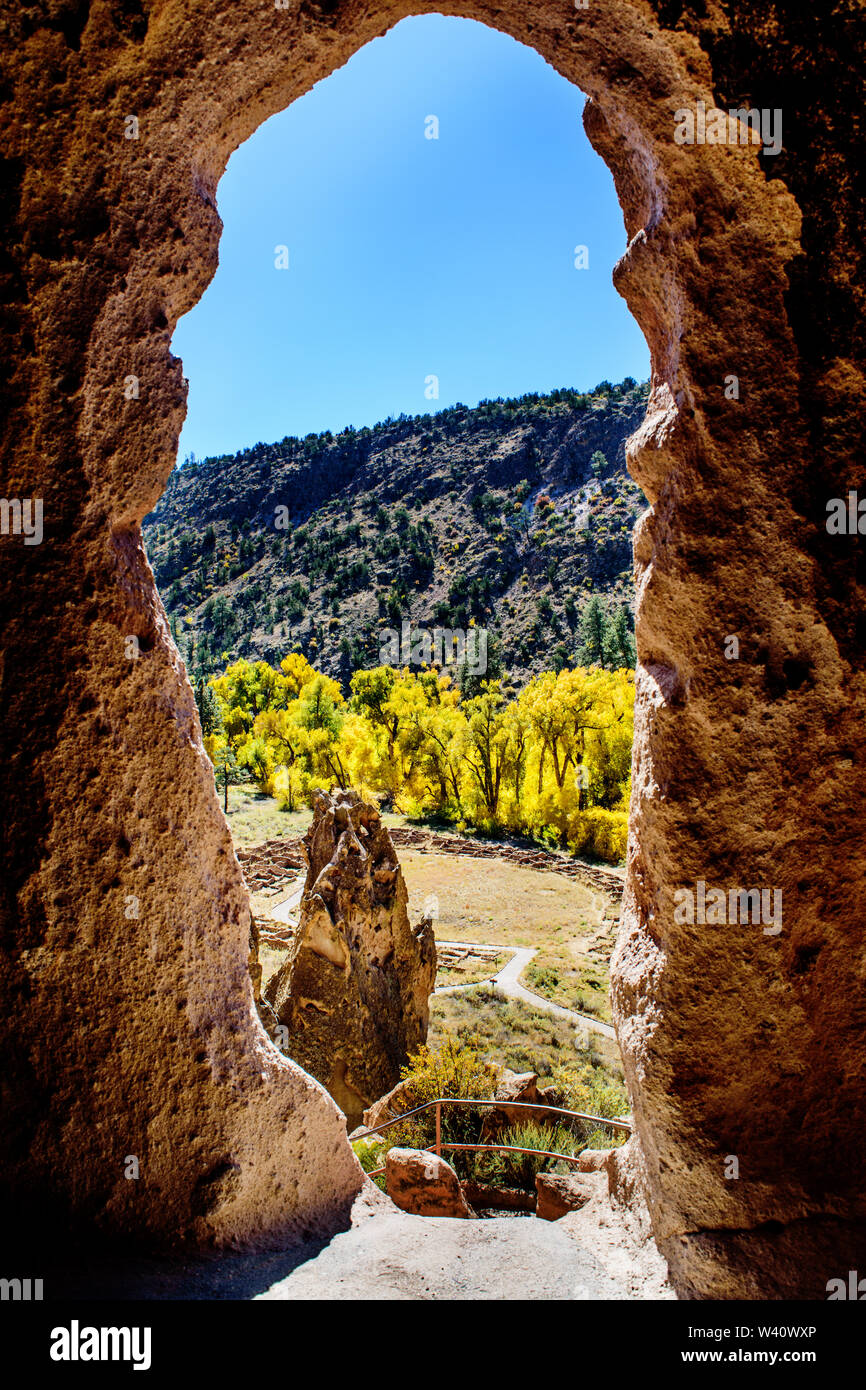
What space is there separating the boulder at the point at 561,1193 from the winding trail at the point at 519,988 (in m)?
10.2

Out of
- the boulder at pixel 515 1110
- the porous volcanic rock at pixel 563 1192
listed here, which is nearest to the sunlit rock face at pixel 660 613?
the porous volcanic rock at pixel 563 1192

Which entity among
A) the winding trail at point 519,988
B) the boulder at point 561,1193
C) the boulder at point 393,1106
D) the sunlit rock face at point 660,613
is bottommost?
the winding trail at point 519,988

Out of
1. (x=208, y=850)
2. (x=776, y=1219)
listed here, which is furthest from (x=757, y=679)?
(x=208, y=850)

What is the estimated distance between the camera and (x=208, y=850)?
3393 millimetres

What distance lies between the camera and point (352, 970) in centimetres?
1056

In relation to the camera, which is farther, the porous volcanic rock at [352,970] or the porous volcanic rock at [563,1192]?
the porous volcanic rock at [352,970]

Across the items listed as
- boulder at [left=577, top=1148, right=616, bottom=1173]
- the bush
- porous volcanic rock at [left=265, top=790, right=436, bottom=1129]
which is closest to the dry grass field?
the bush

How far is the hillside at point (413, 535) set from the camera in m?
82.4

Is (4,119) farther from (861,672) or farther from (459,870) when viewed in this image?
(459,870)

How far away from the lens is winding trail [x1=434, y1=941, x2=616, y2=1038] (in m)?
16.3

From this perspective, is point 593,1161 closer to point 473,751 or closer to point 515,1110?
point 515,1110

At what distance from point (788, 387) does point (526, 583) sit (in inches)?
3321

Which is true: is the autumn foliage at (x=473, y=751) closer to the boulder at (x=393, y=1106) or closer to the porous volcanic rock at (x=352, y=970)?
the porous volcanic rock at (x=352, y=970)

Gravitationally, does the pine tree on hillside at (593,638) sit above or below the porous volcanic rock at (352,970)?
above
